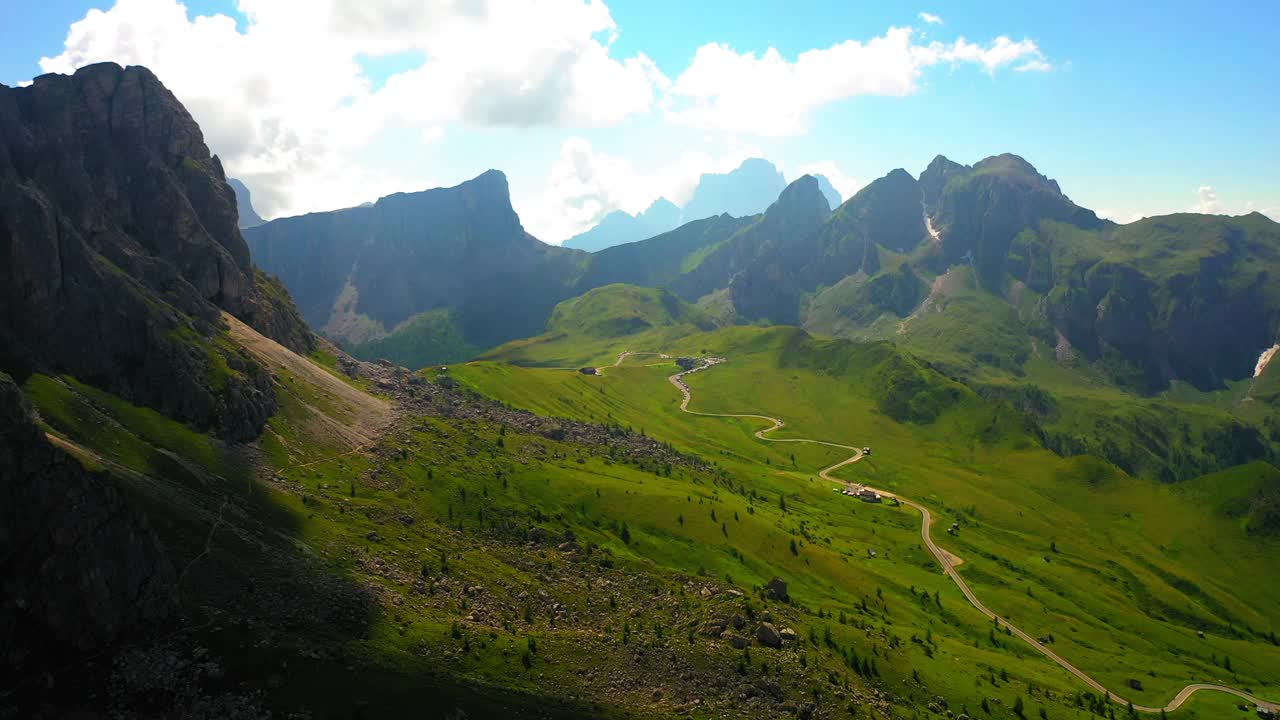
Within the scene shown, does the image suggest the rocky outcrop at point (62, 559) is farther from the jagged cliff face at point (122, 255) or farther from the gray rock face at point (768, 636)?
the gray rock face at point (768, 636)

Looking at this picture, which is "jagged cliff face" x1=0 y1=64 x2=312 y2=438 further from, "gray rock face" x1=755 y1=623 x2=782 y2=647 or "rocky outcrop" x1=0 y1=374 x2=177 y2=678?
"gray rock face" x1=755 y1=623 x2=782 y2=647

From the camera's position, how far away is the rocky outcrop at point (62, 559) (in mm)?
66875

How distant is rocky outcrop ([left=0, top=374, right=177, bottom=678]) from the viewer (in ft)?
219

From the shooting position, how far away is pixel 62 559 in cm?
7106

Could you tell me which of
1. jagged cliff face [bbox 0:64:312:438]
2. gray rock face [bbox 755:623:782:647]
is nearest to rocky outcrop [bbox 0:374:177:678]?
jagged cliff face [bbox 0:64:312:438]

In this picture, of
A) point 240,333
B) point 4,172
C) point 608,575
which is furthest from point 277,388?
point 608,575

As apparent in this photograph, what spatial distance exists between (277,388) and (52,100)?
8801 cm

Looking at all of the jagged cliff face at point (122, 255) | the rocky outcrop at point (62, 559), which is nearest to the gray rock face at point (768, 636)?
the rocky outcrop at point (62, 559)

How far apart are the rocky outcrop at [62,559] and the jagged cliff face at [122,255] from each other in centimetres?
3495

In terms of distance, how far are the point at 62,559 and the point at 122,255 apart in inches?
3866

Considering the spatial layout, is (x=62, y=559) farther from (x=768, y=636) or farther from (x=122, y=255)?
(x=122, y=255)

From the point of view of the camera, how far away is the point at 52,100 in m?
160

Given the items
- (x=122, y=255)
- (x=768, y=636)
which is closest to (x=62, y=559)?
(x=768, y=636)

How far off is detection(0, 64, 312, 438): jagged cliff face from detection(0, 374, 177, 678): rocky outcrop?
34947mm
